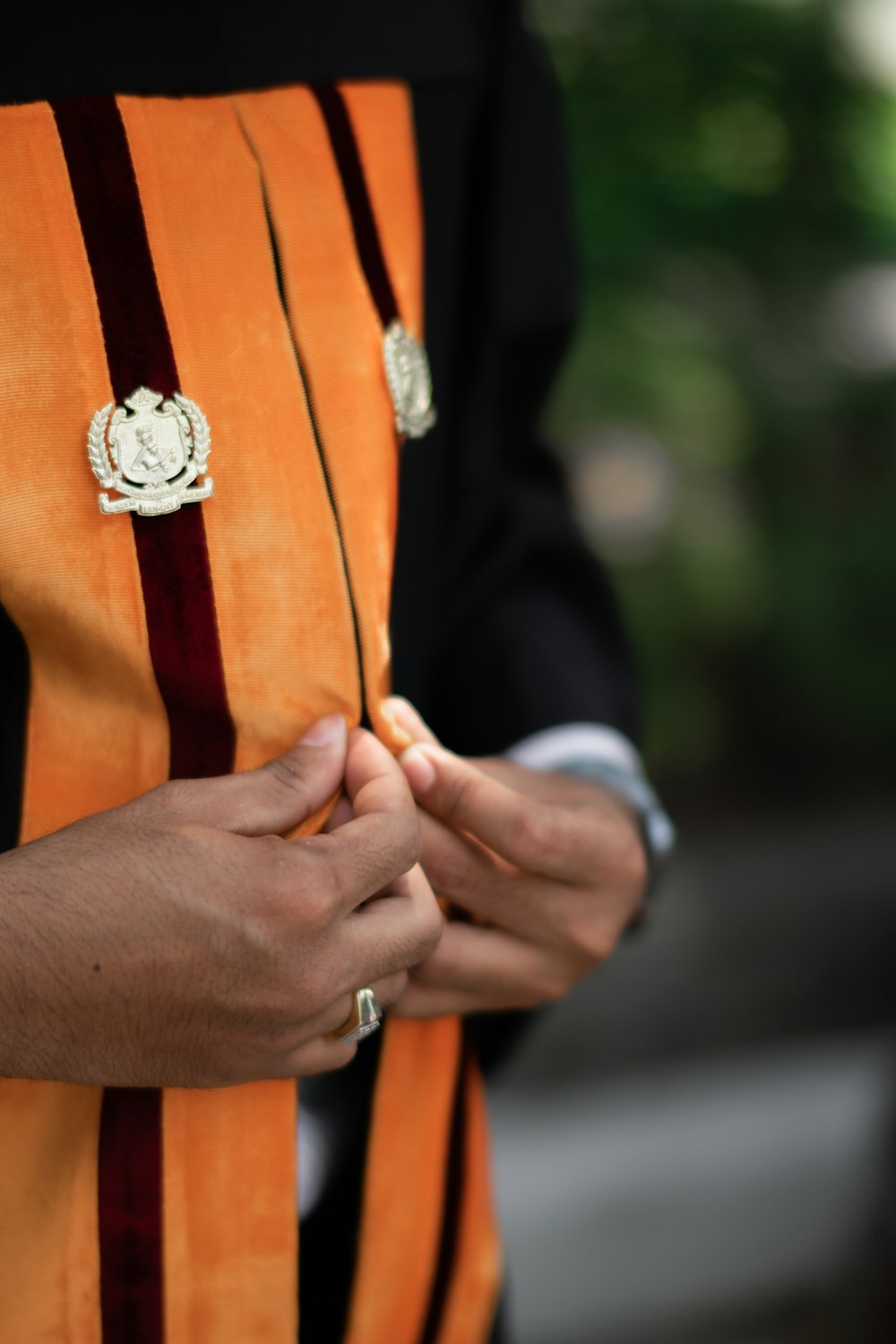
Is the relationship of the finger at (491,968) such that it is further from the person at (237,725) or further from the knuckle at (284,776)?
the knuckle at (284,776)

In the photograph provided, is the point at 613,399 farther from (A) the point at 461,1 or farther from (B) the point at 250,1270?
(B) the point at 250,1270

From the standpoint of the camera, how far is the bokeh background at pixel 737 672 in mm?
2074

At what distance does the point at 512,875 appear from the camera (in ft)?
2.58

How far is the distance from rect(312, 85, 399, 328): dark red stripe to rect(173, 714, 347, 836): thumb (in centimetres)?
28

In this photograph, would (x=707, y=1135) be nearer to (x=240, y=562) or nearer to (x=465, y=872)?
(x=465, y=872)

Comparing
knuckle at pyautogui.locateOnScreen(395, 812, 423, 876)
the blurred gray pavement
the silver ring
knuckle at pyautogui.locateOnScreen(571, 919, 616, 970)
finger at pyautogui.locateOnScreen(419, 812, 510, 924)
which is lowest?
the blurred gray pavement

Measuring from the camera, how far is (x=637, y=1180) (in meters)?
2.08

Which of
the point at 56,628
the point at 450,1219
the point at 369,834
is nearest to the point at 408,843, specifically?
the point at 369,834

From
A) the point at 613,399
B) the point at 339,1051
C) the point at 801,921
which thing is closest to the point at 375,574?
the point at 339,1051

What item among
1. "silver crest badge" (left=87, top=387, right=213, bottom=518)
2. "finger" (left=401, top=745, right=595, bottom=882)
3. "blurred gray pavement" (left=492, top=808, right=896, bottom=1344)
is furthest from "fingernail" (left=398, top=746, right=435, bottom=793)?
"blurred gray pavement" (left=492, top=808, right=896, bottom=1344)

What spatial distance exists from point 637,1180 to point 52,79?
6.57 ft

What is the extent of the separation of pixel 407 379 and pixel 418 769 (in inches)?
10.0

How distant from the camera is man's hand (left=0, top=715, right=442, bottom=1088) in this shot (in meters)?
0.58

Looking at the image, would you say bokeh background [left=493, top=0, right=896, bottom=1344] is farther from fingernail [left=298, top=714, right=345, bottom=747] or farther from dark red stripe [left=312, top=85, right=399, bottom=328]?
fingernail [left=298, top=714, right=345, bottom=747]
